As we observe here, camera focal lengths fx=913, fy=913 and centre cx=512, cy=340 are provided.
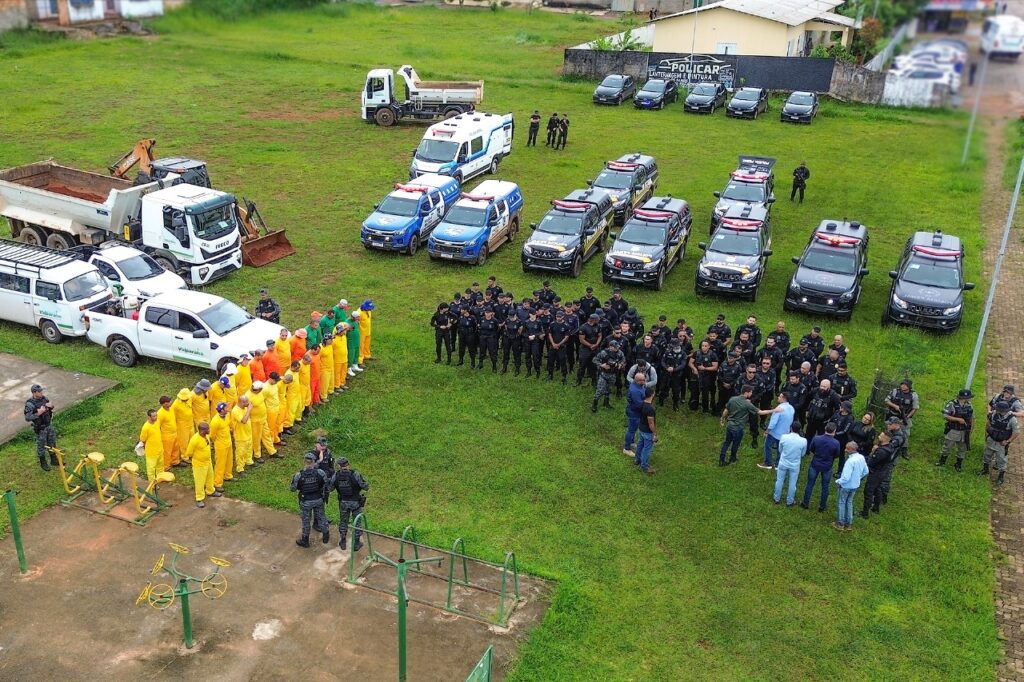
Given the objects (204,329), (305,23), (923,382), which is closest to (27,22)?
(305,23)

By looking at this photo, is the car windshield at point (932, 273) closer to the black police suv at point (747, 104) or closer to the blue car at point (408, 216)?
the blue car at point (408, 216)

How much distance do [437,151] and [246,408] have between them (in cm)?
1637

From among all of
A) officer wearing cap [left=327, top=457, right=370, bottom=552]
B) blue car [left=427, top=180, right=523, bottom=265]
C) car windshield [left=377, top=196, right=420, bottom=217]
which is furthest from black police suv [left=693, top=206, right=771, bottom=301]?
officer wearing cap [left=327, top=457, right=370, bottom=552]

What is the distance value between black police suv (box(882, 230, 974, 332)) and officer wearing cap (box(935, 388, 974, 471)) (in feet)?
17.5

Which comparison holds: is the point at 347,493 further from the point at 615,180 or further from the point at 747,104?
the point at 747,104

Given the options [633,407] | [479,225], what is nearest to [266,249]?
[479,225]

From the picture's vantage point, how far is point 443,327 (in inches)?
692

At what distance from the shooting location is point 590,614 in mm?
11312

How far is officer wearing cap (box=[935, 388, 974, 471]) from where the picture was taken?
47.5 ft

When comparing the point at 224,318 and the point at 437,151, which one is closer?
the point at 224,318

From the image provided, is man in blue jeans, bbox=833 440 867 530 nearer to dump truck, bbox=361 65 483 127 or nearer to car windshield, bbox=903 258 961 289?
car windshield, bbox=903 258 961 289

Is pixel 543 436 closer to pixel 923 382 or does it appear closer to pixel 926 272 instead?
pixel 923 382

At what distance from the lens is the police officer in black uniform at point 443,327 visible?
57.5ft

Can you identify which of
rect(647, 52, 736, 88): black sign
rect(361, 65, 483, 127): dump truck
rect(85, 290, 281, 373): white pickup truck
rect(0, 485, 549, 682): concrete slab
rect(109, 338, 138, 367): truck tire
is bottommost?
rect(0, 485, 549, 682): concrete slab
